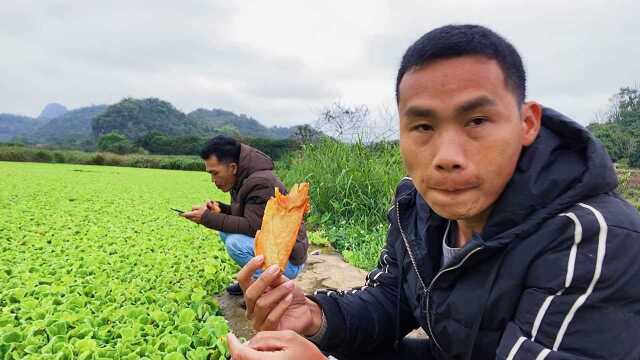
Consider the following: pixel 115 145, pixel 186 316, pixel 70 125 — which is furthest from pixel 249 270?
pixel 70 125

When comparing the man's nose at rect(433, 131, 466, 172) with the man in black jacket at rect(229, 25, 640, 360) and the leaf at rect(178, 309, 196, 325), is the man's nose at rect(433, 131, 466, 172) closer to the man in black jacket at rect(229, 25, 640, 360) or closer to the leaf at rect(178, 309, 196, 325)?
the man in black jacket at rect(229, 25, 640, 360)

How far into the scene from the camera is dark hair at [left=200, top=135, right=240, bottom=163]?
3.71 m

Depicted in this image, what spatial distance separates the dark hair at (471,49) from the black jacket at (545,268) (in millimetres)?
182

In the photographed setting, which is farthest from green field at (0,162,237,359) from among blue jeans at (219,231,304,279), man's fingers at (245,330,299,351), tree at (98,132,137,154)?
tree at (98,132,137,154)

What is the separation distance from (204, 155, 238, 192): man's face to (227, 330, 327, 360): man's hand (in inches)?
97.3

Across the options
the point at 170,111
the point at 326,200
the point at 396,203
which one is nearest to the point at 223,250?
the point at 326,200

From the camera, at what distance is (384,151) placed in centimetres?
751

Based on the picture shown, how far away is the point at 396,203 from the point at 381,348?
1.93ft

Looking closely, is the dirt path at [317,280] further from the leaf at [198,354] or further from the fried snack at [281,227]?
the fried snack at [281,227]

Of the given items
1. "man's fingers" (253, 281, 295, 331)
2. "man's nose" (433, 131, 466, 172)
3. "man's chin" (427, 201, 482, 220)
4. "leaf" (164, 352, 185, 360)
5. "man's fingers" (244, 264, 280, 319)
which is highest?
"man's nose" (433, 131, 466, 172)

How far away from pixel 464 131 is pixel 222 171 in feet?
8.97

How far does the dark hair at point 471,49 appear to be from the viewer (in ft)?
4.07

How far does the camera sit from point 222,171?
3.74 metres

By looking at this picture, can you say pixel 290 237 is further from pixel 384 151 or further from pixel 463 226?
pixel 384 151
